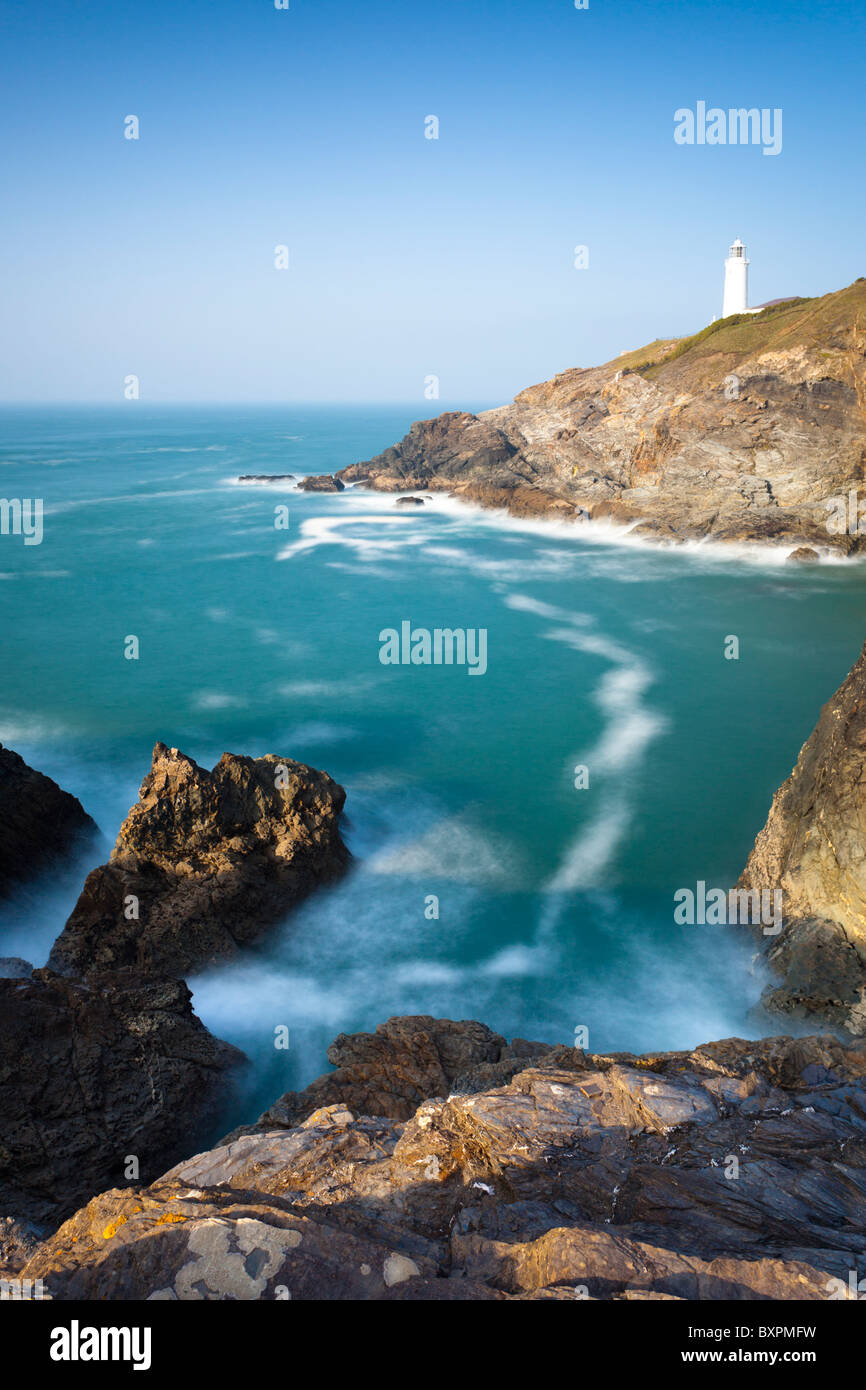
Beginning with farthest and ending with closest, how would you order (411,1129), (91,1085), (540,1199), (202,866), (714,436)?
(714,436) < (202,866) < (91,1085) < (411,1129) < (540,1199)

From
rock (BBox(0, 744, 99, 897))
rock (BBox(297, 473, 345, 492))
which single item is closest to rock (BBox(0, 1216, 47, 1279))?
rock (BBox(0, 744, 99, 897))

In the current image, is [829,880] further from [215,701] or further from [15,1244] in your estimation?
[215,701]

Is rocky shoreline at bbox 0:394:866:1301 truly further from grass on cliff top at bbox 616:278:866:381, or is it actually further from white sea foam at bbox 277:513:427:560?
grass on cliff top at bbox 616:278:866:381

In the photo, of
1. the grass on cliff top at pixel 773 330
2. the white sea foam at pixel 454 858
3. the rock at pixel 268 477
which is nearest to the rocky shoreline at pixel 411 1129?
the white sea foam at pixel 454 858

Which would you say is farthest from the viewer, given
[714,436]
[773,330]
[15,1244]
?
[773,330]

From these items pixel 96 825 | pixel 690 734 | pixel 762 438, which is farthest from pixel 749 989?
pixel 762 438

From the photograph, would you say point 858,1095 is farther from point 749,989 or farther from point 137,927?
point 137,927

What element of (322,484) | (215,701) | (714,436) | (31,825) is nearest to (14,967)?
(31,825)
